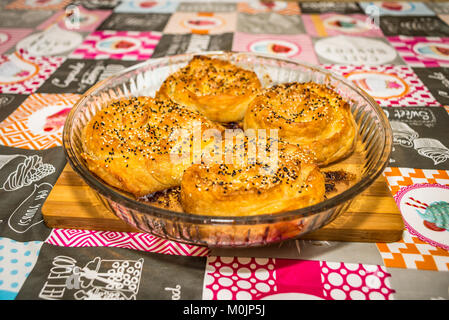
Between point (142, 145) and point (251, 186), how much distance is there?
0.59 m

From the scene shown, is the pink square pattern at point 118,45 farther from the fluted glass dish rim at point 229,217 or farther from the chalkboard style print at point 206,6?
the fluted glass dish rim at point 229,217

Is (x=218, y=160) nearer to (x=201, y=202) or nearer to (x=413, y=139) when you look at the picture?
(x=201, y=202)

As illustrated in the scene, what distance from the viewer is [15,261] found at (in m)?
1.40

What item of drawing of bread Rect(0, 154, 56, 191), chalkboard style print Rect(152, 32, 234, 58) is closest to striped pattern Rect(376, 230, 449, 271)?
drawing of bread Rect(0, 154, 56, 191)

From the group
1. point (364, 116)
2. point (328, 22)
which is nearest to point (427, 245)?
point (364, 116)

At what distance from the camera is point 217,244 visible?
1.32 m

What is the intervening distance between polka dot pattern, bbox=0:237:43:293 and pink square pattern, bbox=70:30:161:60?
1.87 meters

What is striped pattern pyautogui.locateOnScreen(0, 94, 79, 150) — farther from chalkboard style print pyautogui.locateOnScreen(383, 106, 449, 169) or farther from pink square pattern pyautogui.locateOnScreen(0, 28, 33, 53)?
chalkboard style print pyautogui.locateOnScreen(383, 106, 449, 169)

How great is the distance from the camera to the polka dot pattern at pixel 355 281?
1.28 meters

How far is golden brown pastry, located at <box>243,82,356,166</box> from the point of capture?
69.6 inches

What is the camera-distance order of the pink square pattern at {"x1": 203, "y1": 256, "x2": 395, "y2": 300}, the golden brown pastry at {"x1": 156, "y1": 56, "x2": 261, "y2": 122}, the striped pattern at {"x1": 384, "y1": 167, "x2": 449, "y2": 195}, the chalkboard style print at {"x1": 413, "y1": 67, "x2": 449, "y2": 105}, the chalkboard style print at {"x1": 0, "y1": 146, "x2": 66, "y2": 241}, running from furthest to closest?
the chalkboard style print at {"x1": 413, "y1": 67, "x2": 449, "y2": 105}, the golden brown pastry at {"x1": 156, "y1": 56, "x2": 261, "y2": 122}, the striped pattern at {"x1": 384, "y1": 167, "x2": 449, "y2": 195}, the chalkboard style print at {"x1": 0, "y1": 146, "x2": 66, "y2": 241}, the pink square pattern at {"x1": 203, "y1": 256, "x2": 395, "y2": 300}

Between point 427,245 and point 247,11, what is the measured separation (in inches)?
117

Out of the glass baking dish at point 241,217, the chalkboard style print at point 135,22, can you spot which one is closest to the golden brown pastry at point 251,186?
the glass baking dish at point 241,217

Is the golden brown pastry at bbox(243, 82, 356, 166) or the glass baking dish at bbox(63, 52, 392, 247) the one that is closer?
the glass baking dish at bbox(63, 52, 392, 247)
